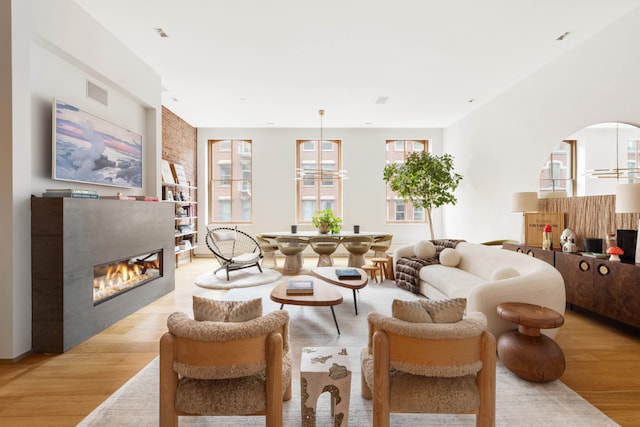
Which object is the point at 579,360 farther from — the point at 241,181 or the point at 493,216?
the point at 241,181

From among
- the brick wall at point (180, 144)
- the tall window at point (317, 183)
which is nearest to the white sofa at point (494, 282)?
the tall window at point (317, 183)

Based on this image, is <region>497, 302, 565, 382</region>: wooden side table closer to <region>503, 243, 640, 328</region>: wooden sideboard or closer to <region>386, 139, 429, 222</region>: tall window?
<region>503, 243, 640, 328</region>: wooden sideboard

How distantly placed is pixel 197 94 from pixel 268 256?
3384mm

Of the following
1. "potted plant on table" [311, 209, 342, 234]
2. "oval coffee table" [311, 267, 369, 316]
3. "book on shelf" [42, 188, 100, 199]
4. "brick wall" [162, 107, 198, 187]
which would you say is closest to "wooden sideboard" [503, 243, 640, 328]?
"oval coffee table" [311, 267, 369, 316]

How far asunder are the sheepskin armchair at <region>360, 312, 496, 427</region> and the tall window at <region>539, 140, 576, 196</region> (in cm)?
360

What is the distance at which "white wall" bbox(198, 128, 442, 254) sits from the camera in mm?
7785

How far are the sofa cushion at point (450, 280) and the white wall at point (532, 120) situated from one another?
5.96 feet

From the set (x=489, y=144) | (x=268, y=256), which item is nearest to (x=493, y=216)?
(x=489, y=144)

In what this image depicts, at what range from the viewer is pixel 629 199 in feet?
9.05

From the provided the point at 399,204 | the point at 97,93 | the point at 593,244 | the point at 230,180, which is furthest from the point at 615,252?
the point at 230,180

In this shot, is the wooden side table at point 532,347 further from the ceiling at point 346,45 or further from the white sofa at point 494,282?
the ceiling at point 346,45

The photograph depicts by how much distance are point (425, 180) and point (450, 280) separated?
134 inches

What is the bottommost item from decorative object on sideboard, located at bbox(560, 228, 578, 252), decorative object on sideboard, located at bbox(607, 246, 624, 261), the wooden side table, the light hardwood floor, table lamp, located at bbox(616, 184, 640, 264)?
the light hardwood floor

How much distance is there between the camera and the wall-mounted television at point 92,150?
2.98m
